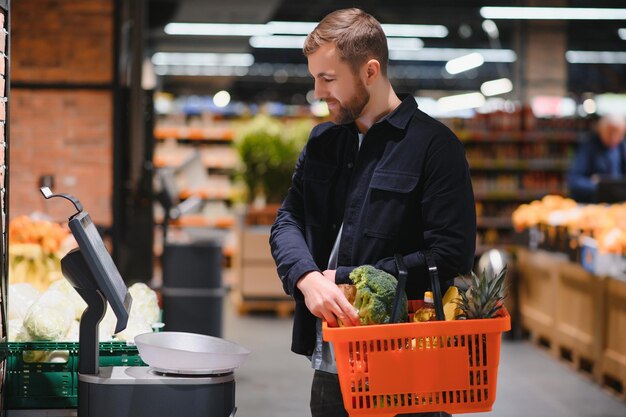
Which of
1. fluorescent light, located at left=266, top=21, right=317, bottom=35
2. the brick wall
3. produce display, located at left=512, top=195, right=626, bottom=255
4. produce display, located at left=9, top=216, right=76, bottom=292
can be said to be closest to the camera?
produce display, located at left=9, top=216, right=76, bottom=292

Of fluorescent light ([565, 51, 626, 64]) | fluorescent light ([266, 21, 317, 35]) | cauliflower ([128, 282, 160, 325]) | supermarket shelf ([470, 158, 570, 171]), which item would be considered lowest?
cauliflower ([128, 282, 160, 325])

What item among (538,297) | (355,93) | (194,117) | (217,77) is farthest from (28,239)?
(217,77)

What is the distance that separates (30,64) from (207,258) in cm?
236

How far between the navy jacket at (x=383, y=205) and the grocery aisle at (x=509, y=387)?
11.0 feet

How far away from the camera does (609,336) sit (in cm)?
622

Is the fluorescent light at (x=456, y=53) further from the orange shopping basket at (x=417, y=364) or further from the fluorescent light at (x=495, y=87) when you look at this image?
the orange shopping basket at (x=417, y=364)

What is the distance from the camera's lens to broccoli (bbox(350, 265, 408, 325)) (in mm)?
2062

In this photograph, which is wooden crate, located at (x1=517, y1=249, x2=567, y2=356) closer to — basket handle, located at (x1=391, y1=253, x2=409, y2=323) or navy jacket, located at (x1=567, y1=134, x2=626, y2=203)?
navy jacket, located at (x1=567, y1=134, x2=626, y2=203)

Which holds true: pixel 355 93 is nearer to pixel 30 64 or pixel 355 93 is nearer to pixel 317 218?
pixel 317 218

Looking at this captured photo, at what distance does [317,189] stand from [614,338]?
4341mm

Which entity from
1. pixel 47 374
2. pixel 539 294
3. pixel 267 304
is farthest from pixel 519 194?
pixel 47 374

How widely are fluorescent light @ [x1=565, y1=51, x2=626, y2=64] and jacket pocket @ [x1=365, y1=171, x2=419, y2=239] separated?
22.3 metres

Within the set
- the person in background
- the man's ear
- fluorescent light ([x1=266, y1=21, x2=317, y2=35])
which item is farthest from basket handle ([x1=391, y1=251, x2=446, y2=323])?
fluorescent light ([x1=266, y1=21, x2=317, y2=35])

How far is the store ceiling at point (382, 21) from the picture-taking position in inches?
517
